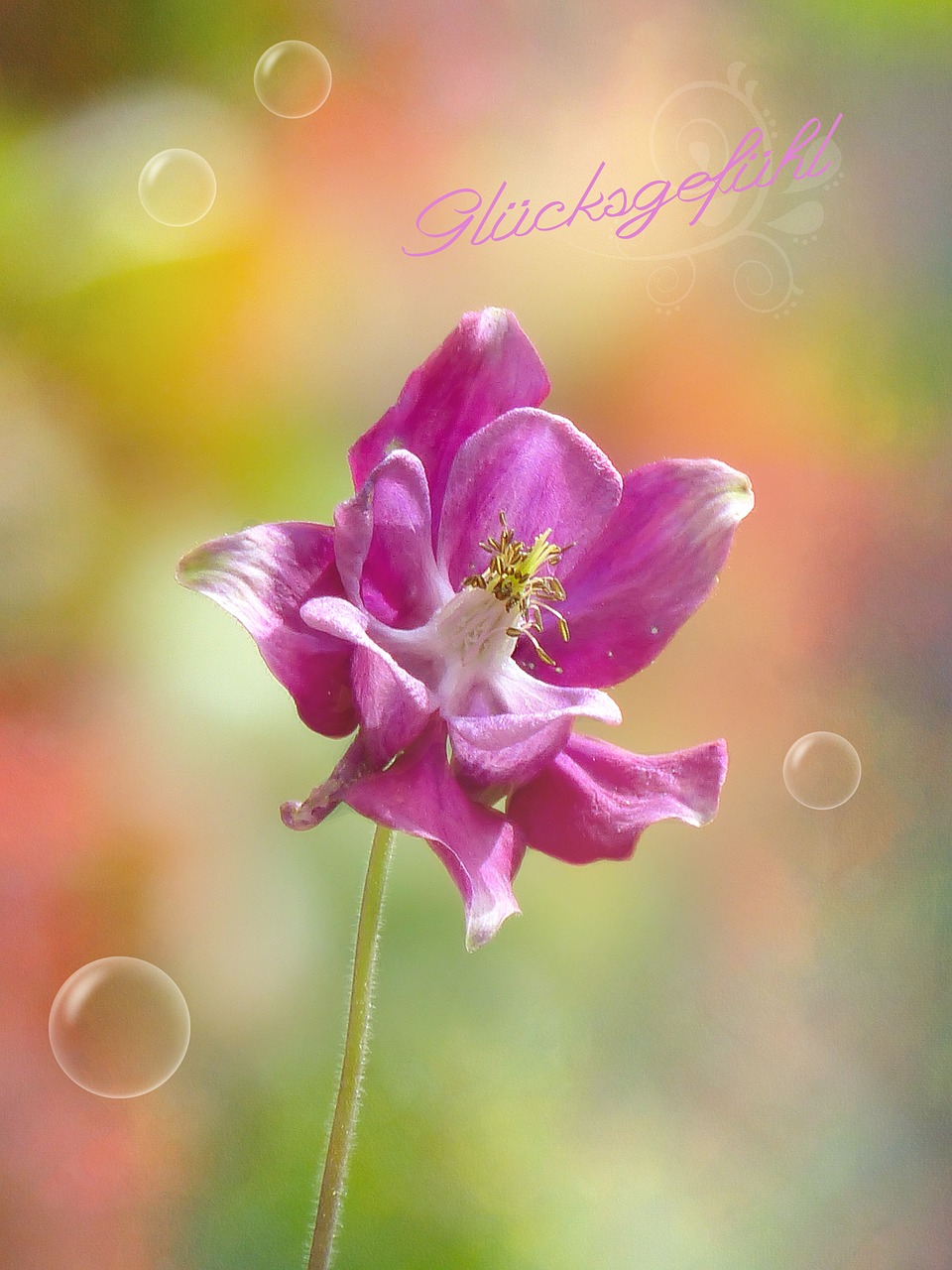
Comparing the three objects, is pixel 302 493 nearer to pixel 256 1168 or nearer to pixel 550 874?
pixel 550 874

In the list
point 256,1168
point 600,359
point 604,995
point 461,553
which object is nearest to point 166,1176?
point 256,1168

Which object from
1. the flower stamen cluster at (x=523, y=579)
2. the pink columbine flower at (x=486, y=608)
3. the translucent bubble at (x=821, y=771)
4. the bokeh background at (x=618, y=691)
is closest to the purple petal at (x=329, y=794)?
the pink columbine flower at (x=486, y=608)

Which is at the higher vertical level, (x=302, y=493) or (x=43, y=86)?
(x=43, y=86)

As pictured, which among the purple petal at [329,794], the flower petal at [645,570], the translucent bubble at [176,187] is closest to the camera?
the purple petal at [329,794]

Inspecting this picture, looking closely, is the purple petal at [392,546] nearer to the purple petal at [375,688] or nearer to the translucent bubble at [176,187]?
the purple petal at [375,688]

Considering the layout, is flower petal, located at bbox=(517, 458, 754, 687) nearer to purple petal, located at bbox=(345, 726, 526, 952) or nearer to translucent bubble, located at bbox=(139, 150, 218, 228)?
purple petal, located at bbox=(345, 726, 526, 952)

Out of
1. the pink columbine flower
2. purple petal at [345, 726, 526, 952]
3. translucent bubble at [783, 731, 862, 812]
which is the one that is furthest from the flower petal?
translucent bubble at [783, 731, 862, 812]
